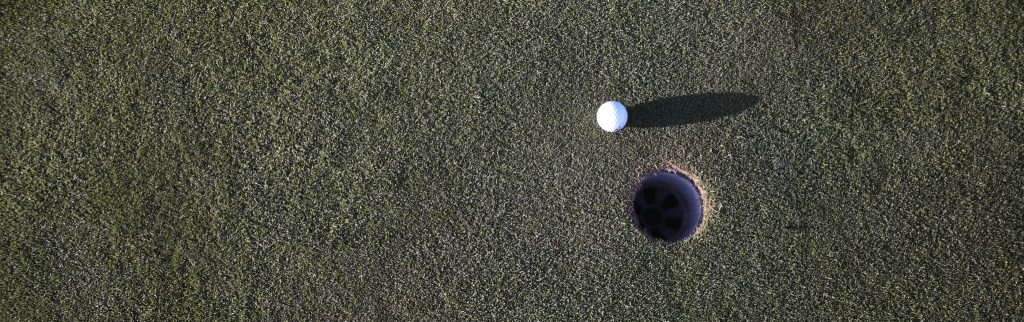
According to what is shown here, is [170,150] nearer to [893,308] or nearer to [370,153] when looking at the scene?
[370,153]

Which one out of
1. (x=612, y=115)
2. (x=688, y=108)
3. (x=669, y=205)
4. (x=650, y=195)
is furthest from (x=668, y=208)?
(x=612, y=115)

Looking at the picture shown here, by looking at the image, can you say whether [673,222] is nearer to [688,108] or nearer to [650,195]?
[650,195]

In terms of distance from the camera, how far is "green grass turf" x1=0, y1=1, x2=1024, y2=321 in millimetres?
3104

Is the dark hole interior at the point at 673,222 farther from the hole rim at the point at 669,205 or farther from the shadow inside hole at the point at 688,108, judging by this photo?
the shadow inside hole at the point at 688,108

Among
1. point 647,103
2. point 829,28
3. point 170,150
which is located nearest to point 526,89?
point 647,103

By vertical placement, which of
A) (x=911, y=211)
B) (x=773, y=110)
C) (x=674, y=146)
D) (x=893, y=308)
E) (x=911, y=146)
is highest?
(x=911, y=146)

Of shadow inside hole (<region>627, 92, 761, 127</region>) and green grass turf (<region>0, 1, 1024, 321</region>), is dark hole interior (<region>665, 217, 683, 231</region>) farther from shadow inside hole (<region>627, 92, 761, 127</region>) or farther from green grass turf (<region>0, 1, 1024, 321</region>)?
shadow inside hole (<region>627, 92, 761, 127</region>)

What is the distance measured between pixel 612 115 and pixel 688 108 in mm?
517

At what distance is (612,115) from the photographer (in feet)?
9.74

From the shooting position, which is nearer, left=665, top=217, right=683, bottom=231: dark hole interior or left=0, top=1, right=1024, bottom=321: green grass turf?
left=0, top=1, right=1024, bottom=321: green grass turf

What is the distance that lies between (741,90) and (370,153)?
7.13 feet

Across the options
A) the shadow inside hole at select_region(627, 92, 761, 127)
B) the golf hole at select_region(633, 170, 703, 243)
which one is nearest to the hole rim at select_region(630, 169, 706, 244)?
the golf hole at select_region(633, 170, 703, 243)

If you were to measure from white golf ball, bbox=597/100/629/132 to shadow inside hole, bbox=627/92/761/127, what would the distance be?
16 centimetres

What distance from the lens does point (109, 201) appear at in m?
3.10
